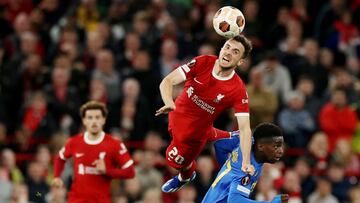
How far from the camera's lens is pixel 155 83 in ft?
65.8

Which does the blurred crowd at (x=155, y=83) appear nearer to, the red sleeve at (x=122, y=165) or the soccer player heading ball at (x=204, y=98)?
the red sleeve at (x=122, y=165)

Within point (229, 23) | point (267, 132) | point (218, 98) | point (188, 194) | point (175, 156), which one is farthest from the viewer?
point (188, 194)

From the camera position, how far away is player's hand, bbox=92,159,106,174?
15859mm

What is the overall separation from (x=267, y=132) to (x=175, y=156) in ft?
5.47

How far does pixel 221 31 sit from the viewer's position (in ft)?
47.0

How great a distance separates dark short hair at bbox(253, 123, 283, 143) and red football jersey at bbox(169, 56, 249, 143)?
0.65m

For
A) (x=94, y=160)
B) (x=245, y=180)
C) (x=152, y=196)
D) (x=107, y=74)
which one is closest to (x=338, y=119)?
(x=107, y=74)

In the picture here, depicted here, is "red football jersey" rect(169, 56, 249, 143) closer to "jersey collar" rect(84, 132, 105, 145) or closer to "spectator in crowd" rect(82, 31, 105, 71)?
"jersey collar" rect(84, 132, 105, 145)

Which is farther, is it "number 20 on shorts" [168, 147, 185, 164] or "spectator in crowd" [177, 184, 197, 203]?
"spectator in crowd" [177, 184, 197, 203]

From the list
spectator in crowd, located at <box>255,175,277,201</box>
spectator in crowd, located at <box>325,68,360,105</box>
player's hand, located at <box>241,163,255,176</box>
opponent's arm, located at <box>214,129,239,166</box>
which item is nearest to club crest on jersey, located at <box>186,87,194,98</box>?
opponent's arm, located at <box>214,129,239,166</box>

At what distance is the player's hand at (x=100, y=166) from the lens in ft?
52.0

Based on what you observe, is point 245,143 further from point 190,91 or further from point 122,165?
point 122,165

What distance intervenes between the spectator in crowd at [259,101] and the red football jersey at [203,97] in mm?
4796

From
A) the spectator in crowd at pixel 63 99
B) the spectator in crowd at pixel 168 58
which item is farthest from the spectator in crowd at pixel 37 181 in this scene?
the spectator in crowd at pixel 168 58
